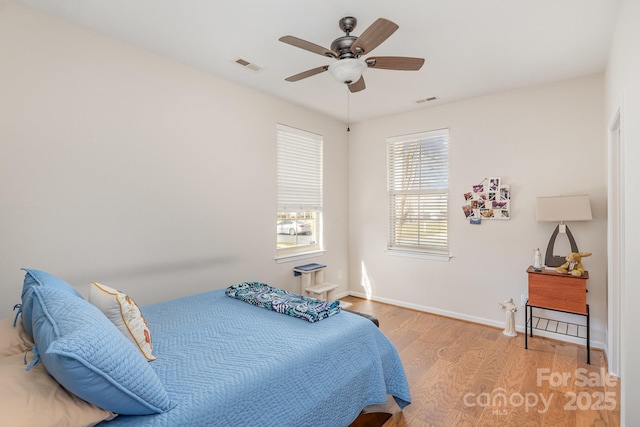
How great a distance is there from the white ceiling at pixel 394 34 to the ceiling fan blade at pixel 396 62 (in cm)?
29

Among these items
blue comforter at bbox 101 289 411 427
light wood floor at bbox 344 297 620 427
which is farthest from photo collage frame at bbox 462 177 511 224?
blue comforter at bbox 101 289 411 427

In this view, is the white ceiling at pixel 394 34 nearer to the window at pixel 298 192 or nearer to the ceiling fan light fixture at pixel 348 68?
the ceiling fan light fixture at pixel 348 68

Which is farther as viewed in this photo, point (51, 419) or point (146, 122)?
point (146, 122)

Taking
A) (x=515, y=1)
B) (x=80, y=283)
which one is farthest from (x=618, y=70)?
(x=80, y=283)

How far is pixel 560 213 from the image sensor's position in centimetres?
301

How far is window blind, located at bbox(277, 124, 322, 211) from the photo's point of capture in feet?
13.0

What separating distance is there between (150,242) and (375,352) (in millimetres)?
2044

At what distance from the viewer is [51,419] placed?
39.2 inches

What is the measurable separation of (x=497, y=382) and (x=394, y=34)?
2773 mm

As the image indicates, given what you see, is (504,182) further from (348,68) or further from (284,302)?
(284,302)

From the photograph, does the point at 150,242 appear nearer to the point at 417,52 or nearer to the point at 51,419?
the point at 51,419

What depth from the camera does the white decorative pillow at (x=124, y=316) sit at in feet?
5.11

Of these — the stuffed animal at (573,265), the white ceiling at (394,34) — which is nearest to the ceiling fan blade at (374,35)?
the white ceiling at (394,34)

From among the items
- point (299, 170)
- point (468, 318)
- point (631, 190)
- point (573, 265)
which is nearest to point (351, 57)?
point (631, 190)
